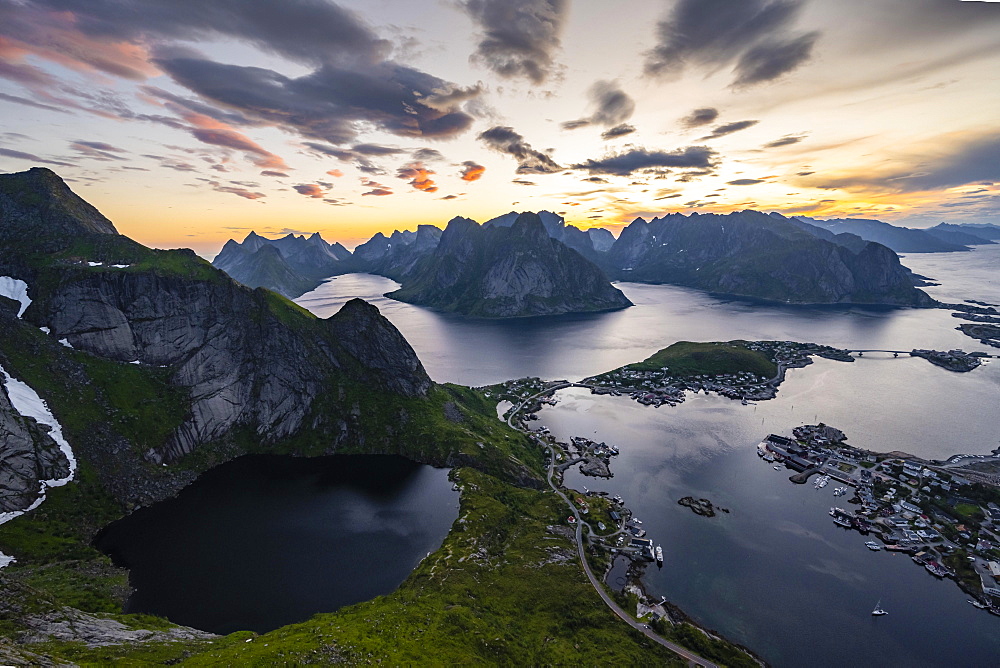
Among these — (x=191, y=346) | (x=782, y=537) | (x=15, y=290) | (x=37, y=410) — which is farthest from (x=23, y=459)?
(x=782, y=537)

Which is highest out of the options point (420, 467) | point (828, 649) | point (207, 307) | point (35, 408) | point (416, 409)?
point (207, 307)

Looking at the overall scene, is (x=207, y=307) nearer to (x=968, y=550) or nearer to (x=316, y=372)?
(x=316, y=372)

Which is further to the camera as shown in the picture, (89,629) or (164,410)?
(164,410)

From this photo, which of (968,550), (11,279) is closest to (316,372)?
(11,279)

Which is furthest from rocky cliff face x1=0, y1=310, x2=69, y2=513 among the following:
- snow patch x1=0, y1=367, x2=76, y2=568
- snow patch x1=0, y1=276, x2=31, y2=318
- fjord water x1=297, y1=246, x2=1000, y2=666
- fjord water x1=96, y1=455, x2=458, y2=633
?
fjord water x1=297, y1=246, x2=1000, y2=666

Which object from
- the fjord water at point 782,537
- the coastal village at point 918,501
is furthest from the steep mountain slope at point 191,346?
the coastal village at point 918,501

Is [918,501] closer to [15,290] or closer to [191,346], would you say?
[191,346]
